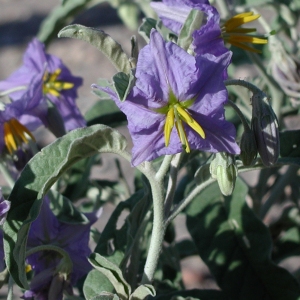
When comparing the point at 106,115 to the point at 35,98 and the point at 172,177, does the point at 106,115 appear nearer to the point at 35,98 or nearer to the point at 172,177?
the point at 35,98

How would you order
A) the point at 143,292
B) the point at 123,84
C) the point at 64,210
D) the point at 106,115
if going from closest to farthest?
the point at 123,84 → the point at 143,292 → the point at 64,210 → the point at 106,115

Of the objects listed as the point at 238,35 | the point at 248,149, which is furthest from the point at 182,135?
the point at 238,35

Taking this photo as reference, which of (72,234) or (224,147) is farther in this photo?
(72,234)

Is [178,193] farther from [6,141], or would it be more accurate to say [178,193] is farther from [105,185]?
[6,141]

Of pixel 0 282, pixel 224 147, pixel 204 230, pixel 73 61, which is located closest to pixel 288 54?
pixel 204 230

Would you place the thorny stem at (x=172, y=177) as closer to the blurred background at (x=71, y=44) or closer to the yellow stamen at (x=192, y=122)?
the yellow stamen at (x=192, y=122)
